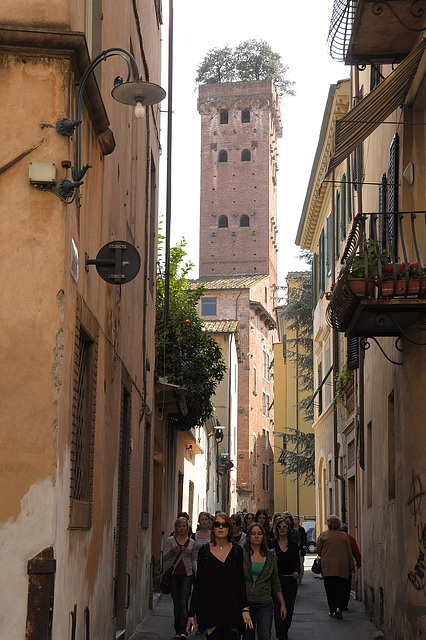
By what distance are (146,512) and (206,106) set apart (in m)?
70.8

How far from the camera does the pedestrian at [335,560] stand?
1408cm

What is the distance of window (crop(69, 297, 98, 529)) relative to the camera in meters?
7.20

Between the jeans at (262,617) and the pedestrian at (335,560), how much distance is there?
198 inches

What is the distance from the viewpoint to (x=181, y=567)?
12.3 meters

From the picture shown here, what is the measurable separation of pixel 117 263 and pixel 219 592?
116 inches

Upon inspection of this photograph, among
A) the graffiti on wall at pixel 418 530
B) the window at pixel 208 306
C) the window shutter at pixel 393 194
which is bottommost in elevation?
the graffiti on wall at pixel 418 530

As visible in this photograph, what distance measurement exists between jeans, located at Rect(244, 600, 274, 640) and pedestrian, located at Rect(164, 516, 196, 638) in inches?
120

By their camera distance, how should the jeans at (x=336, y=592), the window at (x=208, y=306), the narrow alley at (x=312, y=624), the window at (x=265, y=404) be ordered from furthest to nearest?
the window at (x=265, y=404)
the window at (x=208, y=306)
the jeans at (x=336, y=592)
the narrow alley at (x=312, y=624)

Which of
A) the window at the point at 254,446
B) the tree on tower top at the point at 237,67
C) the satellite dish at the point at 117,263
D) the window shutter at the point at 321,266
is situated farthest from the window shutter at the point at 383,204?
the tree on tower top at the point at 237,67

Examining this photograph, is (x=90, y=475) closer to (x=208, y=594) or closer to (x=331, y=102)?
(x=208, y=594)

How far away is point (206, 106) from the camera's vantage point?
271ft

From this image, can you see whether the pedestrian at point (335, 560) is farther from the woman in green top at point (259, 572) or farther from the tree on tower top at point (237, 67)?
the tree on tower top at point (237, 67)

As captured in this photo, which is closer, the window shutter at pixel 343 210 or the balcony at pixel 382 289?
the balcony at pixel 382 289

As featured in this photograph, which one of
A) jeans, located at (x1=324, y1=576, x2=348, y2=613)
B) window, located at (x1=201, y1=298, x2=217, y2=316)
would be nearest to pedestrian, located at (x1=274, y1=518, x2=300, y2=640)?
jeans, located at (x1=324, y1=576, x2=348, y2=613)
